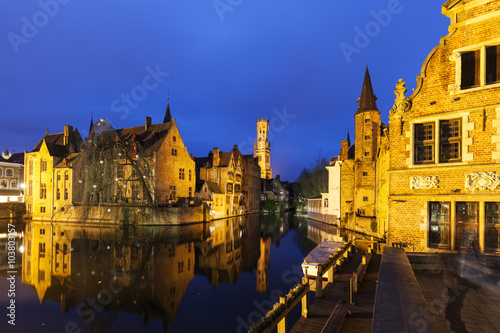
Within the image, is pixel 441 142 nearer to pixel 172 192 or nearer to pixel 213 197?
pixel 172 192

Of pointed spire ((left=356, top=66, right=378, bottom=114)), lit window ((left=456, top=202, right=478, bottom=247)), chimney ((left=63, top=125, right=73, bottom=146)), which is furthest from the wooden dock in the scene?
chimney ((left=63, top=125, right=73, bottom=146))

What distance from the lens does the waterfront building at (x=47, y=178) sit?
144ft

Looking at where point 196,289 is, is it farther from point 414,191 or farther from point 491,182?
point 491,182

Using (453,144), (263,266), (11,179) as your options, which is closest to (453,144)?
(453,144)

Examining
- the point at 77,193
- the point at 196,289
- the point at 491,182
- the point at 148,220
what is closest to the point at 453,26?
the point at 491,182

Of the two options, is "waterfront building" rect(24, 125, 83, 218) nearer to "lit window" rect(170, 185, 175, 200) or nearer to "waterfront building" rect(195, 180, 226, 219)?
"lit window" rect(170, 185, 175, 200)

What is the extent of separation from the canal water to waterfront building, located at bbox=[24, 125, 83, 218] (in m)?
20.2

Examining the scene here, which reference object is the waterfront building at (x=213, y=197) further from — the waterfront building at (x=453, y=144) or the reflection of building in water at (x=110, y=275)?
the waterfront building at (x=453, y=144)

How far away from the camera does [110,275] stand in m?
15.6

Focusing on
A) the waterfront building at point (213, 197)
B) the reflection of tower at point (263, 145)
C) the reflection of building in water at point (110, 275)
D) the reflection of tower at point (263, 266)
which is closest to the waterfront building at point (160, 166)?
the waterfront building at point (213, 197)

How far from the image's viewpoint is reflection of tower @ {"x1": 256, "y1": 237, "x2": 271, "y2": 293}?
589 inches

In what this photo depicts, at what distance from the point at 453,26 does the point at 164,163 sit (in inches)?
1530

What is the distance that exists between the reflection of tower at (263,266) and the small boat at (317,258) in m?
2.66

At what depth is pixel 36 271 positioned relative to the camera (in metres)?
16.8
